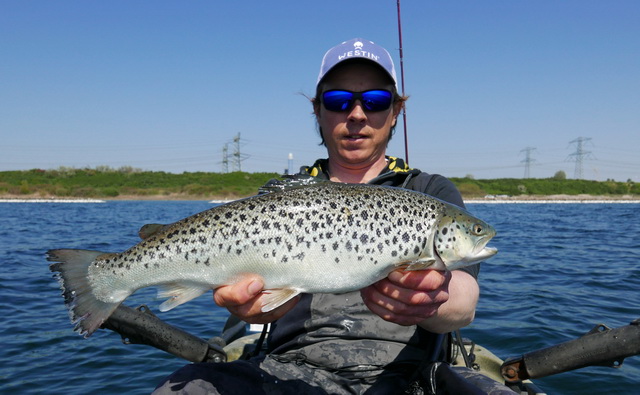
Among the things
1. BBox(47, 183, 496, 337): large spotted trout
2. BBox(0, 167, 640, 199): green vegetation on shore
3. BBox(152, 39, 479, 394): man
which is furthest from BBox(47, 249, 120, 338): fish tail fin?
BBox(0, 167, 640, 199): green vegetation on shore

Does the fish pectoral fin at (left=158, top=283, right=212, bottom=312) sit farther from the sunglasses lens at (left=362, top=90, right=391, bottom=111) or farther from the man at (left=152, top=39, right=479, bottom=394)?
the sunglasses lens at (left=362, top=90, right=391, bottom=111)

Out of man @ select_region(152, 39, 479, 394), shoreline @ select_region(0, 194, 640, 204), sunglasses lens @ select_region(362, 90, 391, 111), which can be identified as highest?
sunglasses lens @ select_region(362, 90, 391, 111)

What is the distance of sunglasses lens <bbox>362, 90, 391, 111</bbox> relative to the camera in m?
4.46

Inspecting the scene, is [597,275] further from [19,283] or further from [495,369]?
[19,283]

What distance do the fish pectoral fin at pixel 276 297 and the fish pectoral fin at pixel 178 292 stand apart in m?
0.41

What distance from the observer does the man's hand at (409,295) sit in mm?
2986

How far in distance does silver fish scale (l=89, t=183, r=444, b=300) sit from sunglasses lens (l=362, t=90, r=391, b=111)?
1282mm

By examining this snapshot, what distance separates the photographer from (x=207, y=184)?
83562 millimetres

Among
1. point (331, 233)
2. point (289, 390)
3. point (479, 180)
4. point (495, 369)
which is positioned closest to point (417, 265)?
point (331, 233)

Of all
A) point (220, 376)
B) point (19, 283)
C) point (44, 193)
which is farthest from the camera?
point (44, 193)

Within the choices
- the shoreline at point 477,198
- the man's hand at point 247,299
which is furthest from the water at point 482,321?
the shoreline at point 477,198

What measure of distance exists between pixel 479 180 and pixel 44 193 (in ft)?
264

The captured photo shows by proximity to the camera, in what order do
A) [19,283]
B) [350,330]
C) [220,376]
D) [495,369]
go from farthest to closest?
[19,283]
[495,369]
[350,330]
[220,376]

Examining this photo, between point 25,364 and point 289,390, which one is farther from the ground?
point 289,390
